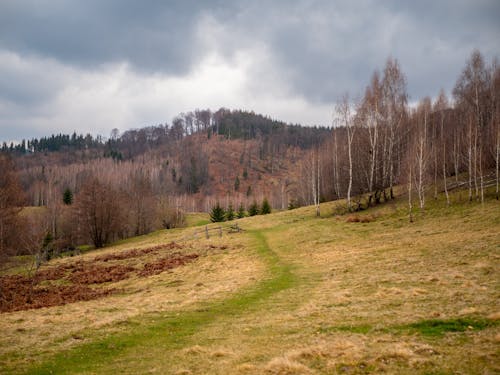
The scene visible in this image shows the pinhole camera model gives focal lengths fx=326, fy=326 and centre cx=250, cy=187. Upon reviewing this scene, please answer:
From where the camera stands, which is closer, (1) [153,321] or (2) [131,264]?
(1) [153,321]

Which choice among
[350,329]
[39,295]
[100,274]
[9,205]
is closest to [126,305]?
[39,295]

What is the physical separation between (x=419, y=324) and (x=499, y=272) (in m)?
7.94

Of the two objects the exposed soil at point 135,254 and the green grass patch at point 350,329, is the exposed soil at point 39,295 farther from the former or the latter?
the green grass patch at point 350,329

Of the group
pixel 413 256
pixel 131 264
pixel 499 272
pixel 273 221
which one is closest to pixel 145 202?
pixel 273 221

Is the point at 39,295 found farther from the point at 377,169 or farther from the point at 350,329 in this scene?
the point at 377,169

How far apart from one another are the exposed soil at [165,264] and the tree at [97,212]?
28496mm

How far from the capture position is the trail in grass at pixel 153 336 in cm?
981

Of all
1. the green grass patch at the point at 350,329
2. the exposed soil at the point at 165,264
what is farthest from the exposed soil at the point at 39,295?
the green grass patch at the point at 350,329

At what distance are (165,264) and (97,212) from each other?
31.9 m

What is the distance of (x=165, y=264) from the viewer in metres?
30.4

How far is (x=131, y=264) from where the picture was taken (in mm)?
32938

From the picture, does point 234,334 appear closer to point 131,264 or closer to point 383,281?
point 383,281

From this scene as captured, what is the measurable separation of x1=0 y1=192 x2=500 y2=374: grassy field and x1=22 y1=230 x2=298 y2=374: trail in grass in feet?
0.17

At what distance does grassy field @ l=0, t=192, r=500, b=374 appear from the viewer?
8.48 metres
